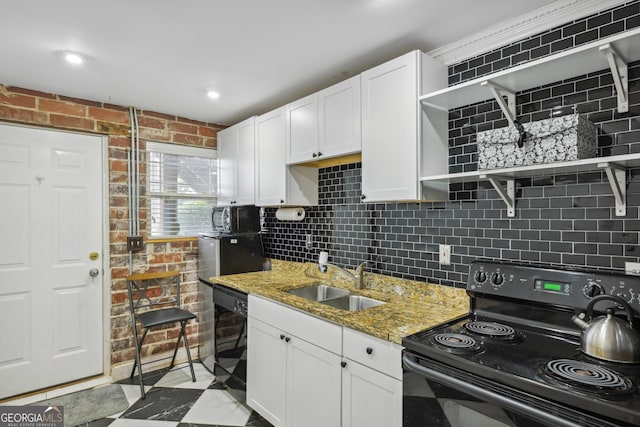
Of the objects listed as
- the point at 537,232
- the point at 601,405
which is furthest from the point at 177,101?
the point at 601,405

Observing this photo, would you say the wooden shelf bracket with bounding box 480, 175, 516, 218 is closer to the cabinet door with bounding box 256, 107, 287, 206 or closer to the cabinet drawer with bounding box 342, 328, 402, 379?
the cabinet drawer with bounding box 342, 328, 402, 379

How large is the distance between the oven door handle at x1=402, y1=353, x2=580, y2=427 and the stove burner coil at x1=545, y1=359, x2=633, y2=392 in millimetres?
121

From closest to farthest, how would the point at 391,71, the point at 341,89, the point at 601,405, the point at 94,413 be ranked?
1. the point at 601,405
2. the point at 391,71
3. the point at 341,89
4. the point at 94,413

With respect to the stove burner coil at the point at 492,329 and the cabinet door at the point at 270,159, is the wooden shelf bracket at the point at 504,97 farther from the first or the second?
the cabinet door at the point at 270,159

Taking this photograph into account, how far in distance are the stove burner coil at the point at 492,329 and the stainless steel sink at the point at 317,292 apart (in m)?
1.13

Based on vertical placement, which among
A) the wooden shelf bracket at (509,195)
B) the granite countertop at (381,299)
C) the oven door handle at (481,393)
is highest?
the wooden shelf bracket at (509,195)

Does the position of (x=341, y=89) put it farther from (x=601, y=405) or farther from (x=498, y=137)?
(x=601, y=405)

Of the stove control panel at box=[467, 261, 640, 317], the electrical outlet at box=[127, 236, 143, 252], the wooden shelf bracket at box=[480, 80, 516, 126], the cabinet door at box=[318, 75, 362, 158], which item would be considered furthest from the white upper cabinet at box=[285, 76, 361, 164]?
the electrical outlet at box=[127, 236, 143, 252]

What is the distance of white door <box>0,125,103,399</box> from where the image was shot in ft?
8.86

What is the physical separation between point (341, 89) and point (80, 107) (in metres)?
2.17

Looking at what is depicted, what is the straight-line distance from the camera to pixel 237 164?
334cm

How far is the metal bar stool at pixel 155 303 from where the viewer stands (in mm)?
2929

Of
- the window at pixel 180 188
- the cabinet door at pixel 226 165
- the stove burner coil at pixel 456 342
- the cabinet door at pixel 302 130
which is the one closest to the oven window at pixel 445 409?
the stove burner coil at pixel 456 342

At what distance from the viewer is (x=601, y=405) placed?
3.21 feet
